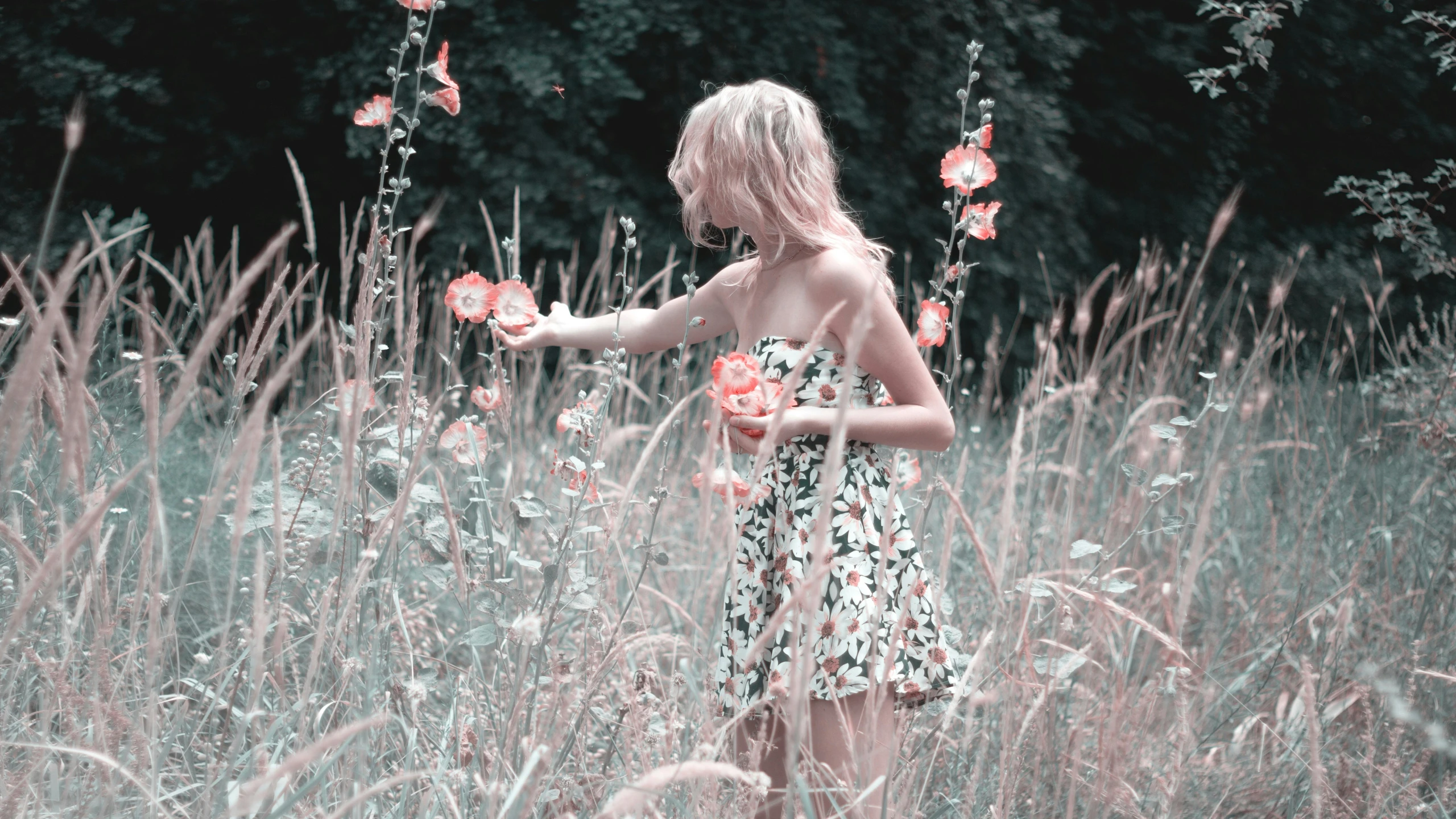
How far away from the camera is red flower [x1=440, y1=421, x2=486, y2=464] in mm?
1183

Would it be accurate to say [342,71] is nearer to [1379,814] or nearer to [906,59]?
[906,59]

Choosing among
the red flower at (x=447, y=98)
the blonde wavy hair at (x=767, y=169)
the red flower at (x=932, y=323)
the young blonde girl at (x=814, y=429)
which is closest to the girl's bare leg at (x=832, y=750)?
the young blonde girl at (x=814, y=429)

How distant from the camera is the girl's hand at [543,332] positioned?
4.37 feet

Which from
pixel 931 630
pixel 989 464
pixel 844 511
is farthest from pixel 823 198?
pixel 989 464

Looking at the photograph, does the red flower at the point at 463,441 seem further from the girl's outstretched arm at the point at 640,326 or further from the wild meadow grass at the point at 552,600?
the girl's outstretched arm at the point at 640,326

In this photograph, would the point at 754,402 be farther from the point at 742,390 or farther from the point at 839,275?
the point at 839,275

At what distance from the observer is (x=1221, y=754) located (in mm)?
1673

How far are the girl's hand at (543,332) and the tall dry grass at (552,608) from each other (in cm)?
8

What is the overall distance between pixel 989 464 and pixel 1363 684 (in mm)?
1690

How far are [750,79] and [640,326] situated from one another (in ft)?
10.5

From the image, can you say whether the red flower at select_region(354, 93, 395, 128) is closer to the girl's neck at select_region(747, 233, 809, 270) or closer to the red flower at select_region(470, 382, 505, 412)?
the red flower at select_region(470, 382, 505, 412)

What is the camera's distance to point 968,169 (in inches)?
49.4

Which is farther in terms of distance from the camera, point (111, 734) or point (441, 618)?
point (441, 618)

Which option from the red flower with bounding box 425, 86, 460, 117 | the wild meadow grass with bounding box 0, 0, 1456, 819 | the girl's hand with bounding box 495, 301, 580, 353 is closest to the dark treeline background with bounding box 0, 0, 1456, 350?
the wild meadow grass with bounding box 0, 0, 1456, 819
